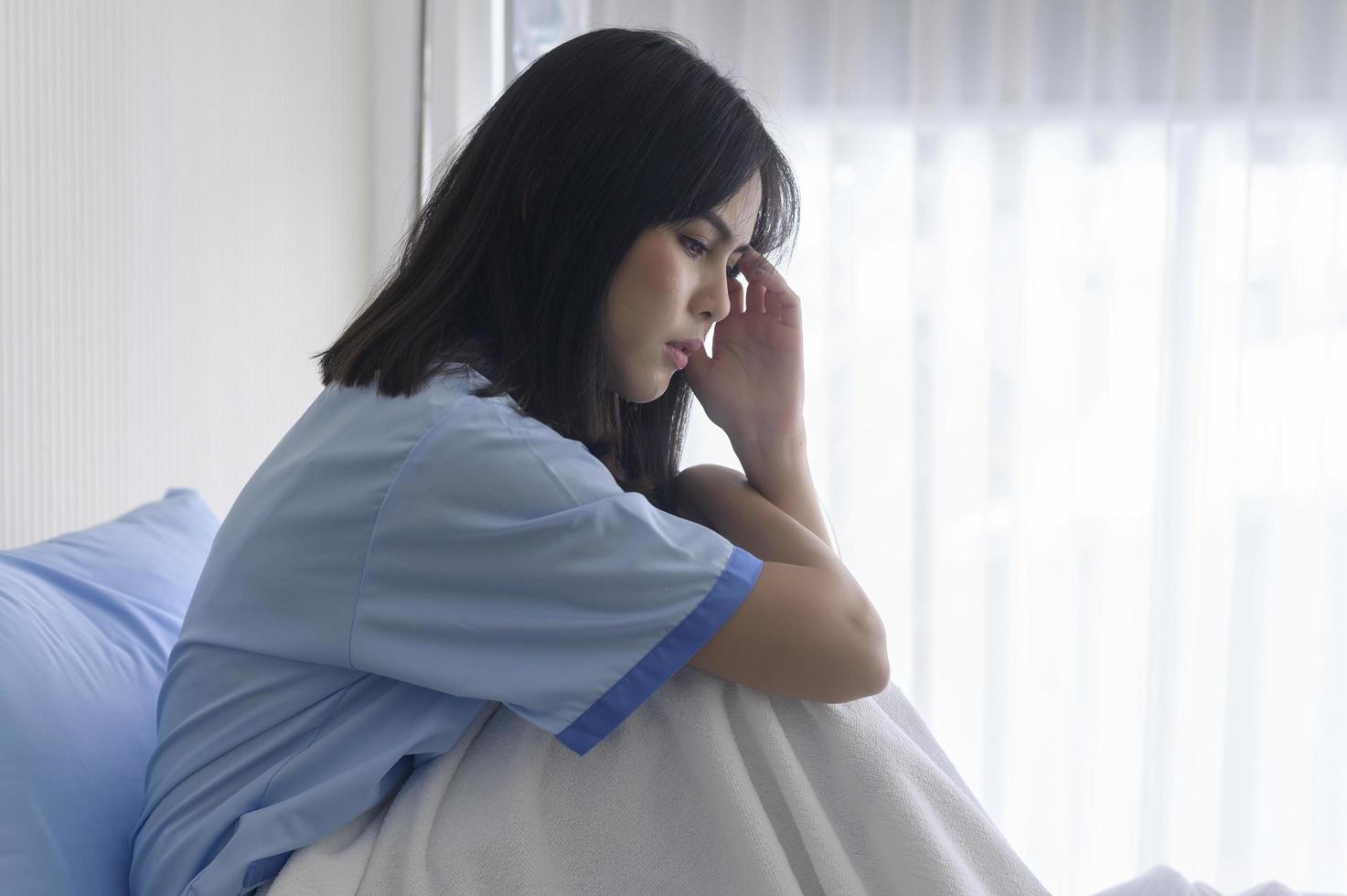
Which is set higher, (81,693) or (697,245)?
(697,245)

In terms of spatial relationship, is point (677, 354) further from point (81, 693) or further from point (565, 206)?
point (81, 693)

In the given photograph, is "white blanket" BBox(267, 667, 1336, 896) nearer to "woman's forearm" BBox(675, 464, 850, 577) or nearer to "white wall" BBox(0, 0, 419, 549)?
"woman's forearm" BBox(675, 464, 850, 577)

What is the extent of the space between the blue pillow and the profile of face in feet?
1.51

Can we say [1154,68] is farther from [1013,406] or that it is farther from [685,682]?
[685,682]

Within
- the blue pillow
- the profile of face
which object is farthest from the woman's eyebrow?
the blue pillow

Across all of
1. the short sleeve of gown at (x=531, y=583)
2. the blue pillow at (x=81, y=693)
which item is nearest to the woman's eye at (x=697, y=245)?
the short sleeve of gown at (x=531, y=583)

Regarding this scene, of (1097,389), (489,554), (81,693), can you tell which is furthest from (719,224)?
(1097,389)

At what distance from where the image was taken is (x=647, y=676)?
2.42 ft

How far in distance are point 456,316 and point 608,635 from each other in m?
0.34

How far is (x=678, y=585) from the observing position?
29.2 inches

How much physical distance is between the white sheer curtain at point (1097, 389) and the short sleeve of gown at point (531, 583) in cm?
161

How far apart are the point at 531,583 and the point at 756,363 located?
1.69 ft

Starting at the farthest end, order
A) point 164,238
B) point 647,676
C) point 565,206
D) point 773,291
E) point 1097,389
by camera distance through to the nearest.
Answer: point 1097,389 → point 164,238 → point 773,291 → point 565,206 → point 647,676

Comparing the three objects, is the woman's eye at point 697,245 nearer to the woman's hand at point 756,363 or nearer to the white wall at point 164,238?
the woman's hand at point 756,363
